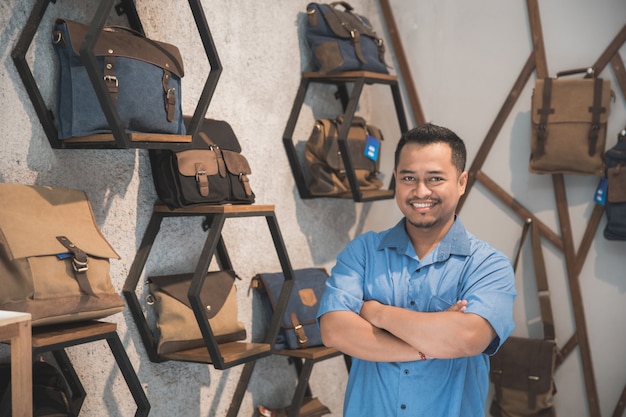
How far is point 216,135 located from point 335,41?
1011 millimetres

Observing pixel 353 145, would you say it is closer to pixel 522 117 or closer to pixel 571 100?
pixel 522 117

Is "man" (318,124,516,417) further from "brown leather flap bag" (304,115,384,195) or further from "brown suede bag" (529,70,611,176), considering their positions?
"brown suede bag" (529,70,611,176)

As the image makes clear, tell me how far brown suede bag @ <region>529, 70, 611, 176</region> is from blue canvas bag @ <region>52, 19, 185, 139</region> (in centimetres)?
225

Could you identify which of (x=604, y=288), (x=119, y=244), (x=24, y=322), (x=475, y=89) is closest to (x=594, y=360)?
(x=604, y=288)

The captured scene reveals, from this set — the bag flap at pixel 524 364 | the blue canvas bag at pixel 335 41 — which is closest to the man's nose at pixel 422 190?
the blue canvas bag at pixel 335 41

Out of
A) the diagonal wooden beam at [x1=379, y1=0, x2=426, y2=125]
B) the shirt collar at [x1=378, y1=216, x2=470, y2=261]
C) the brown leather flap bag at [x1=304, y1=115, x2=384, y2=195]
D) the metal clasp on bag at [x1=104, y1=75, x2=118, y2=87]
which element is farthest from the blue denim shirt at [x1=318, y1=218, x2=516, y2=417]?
the diagonal wooden beam at [x1=379, y1=0, x2=426, y2=125]

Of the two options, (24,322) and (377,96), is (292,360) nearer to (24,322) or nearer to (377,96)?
(377,96)

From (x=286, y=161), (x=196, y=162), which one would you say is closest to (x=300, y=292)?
(x=286, y=161)

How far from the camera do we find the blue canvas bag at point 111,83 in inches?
100

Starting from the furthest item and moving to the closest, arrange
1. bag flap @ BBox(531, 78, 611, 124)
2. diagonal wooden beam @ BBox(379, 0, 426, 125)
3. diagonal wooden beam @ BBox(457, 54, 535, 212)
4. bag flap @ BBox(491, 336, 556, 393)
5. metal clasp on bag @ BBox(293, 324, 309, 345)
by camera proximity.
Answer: diagonal wooden beam @ BBox(379, 0, 426, 125) < diagonal wooden beam @ BBox(457, 54, 535, 212) < bag flap @ BBox(491, 336, 556, 393) < bag flap @ BBox(531, 78, 611, 124) < metal clasp on bag @ BBox(293, 324, 309, 345)

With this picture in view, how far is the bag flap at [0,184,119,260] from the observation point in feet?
7.45

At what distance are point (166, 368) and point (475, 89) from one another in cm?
244

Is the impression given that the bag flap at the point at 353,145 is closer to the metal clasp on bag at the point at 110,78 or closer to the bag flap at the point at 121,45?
the bag flap at the point at 121,45

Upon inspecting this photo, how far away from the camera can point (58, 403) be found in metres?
2.48
